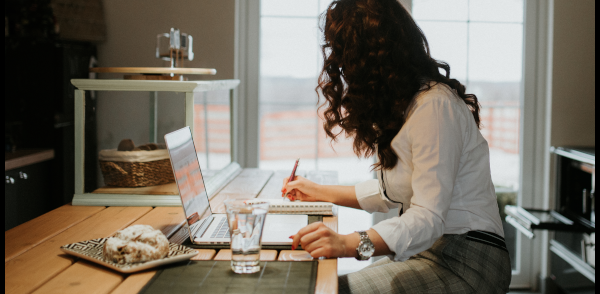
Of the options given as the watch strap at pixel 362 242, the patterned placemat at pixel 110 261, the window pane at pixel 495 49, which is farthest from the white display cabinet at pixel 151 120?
the window pane at pixel 495 49

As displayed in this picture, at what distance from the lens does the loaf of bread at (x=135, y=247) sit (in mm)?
999

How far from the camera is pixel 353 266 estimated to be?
120 inches

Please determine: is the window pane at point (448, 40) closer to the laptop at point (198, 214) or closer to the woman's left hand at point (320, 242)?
the laptop at point (198, 214)

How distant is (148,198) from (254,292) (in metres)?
0.85

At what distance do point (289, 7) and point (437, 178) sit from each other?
6.83 ft

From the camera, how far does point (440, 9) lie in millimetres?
3004

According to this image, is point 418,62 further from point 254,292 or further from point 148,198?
point 148,198

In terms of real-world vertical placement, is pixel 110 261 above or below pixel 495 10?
below

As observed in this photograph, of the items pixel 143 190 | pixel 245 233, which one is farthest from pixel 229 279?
pixel 143 190

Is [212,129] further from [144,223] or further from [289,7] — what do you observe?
[289,7]

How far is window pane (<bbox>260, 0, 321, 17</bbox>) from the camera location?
118 inches

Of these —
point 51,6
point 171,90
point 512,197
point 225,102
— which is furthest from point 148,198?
point 512,197

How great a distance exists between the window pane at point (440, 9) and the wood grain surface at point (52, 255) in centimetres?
211

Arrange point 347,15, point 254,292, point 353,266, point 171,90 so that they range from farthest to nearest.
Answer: point 353,266 < point 171,90 < point 347,15 < point 254,292
